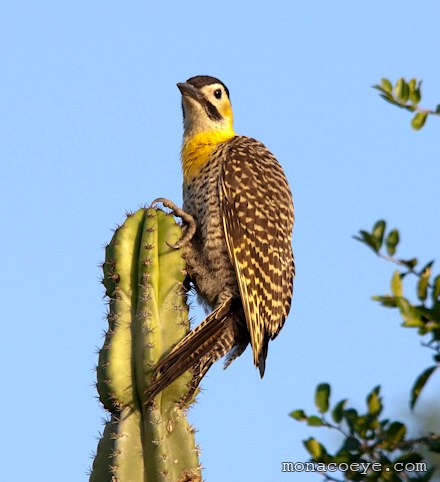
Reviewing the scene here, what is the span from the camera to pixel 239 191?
781 cm

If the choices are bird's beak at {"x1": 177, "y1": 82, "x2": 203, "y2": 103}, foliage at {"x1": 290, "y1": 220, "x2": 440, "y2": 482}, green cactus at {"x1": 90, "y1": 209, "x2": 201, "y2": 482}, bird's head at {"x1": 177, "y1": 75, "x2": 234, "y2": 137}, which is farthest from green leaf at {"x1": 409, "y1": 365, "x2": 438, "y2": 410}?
bird's beak at {"x1": 177, "y1": 82, "x2": 203, "y2": 103}

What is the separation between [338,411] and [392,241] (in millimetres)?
644

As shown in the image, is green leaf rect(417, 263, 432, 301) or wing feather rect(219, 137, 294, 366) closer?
green leaf rect(417, 263, 432, 301)

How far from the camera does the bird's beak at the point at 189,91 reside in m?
8.73

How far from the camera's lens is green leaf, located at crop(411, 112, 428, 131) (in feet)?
14.3

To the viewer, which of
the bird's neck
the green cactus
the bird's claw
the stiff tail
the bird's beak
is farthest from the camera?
the bird's beak

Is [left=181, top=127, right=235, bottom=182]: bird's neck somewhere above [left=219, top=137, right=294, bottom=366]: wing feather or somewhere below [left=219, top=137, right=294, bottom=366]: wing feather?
above

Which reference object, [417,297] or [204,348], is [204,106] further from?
[417,297]

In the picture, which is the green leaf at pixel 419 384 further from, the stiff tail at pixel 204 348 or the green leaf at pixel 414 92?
the stiff tail at pixel 204 348

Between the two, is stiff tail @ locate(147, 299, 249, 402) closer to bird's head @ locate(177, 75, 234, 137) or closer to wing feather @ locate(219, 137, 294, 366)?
wing feather @ locate(219, 137, 294, 366)

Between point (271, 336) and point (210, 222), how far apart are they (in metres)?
0.86

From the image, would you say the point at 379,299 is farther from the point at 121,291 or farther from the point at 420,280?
the point at 121,291

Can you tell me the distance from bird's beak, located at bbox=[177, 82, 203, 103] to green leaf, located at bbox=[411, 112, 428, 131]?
4.47m

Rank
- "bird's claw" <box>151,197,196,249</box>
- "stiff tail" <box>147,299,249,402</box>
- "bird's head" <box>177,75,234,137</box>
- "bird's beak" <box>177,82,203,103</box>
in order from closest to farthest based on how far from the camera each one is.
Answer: "stiff tail" <box>147,299,249,402</box> < "bird's claw" <box>151,197,196,249</box> < "bird's head" <box>177,75,234,137</box> < "bird's beak" <box>177,82,203,103</box>
